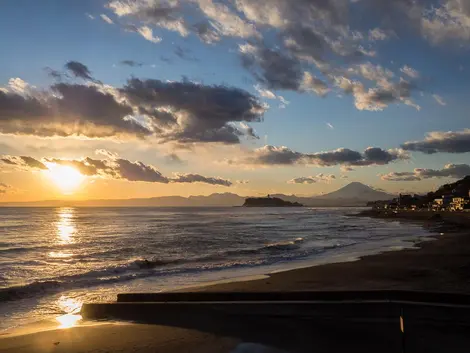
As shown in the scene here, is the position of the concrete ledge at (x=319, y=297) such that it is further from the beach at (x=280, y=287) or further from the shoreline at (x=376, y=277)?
the shoreline at (x=376, y=277)

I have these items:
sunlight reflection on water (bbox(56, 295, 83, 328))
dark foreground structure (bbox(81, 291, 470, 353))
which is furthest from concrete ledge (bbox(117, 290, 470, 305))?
sunlight reflection on water (bbox(56, 295, 83, 328))

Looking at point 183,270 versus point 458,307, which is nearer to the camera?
point 458,307

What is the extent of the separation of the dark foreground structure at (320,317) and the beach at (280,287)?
0.26 m

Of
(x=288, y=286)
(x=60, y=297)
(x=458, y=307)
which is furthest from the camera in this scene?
(x=288, y=286)

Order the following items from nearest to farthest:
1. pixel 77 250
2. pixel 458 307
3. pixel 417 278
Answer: pixel 458 307 < pixel 417 278 < pixel 77 250

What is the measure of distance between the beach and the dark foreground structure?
0.26 metres

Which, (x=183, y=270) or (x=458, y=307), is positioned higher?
(x=458, y=307)

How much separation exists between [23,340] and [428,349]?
7318 millimetres

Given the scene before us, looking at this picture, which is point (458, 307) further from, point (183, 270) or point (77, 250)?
point (77, 250)

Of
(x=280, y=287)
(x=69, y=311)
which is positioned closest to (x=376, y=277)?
(x=280, y=287)

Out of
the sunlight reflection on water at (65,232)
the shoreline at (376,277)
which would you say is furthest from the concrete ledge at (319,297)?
the sunlight reflection on water at (65,232)

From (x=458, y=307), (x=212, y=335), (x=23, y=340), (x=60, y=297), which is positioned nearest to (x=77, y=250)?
(x=60, y=297)

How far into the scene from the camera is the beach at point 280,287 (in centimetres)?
703

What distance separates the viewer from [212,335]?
7.43 m
